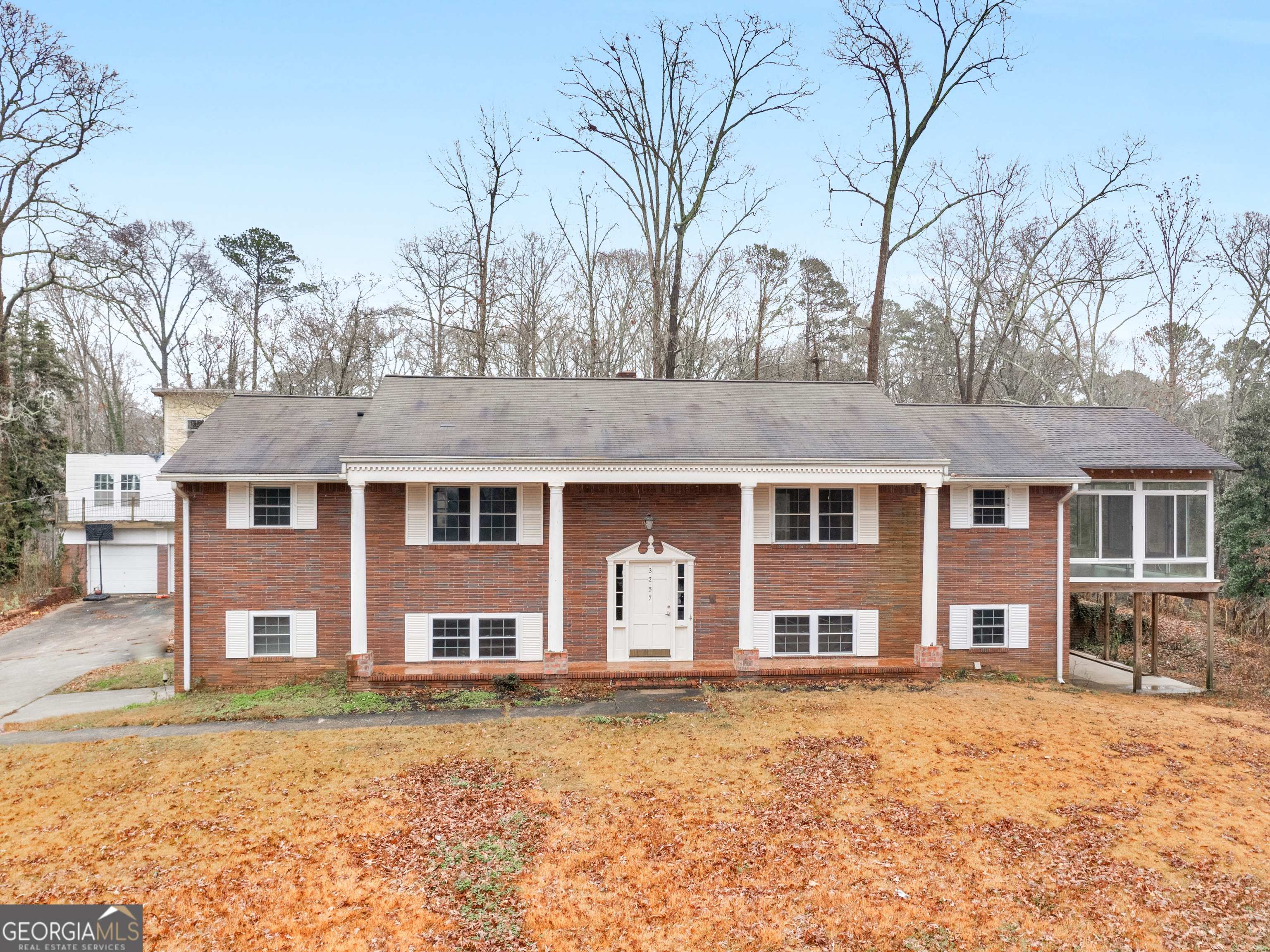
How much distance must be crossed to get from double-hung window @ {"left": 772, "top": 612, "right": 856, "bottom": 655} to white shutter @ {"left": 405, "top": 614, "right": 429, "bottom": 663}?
7.15m

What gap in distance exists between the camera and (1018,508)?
1473 cm

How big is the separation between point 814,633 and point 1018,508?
5218 millimetres

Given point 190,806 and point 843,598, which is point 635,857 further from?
point 843,598

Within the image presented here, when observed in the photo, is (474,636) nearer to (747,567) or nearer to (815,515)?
(747,567)

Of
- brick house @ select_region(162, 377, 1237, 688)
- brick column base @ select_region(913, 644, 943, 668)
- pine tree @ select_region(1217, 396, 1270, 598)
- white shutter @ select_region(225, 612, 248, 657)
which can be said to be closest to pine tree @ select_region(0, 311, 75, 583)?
brick house @ select_region(162, 377, 1237, 688)

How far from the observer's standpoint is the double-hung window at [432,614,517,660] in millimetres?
13734

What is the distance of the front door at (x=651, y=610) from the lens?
14102 mm

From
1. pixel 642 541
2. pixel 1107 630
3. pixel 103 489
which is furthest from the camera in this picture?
pixel 103 489

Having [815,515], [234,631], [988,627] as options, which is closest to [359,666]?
[234,631]

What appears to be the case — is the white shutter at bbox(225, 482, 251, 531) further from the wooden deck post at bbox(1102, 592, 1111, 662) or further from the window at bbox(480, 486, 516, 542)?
the wooden deck post at bbox(1102, 592, 1111, 662)

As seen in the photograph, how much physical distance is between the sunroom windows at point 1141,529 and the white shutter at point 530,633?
11919 millimetres

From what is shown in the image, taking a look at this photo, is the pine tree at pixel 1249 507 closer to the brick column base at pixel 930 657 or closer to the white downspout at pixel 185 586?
the brick column base at pixel 930 657

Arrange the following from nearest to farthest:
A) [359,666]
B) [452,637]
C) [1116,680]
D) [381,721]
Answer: [381,721]
[359,666]
[452,637]
[1116,680]

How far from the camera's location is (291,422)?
15.1 m
